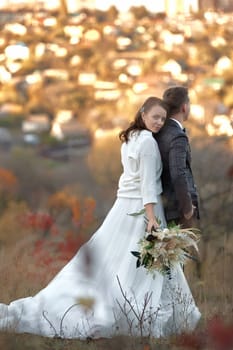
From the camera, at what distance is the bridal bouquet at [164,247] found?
16.8ft

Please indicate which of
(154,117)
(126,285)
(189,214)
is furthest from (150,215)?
(154,117)

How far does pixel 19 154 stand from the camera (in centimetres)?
4006

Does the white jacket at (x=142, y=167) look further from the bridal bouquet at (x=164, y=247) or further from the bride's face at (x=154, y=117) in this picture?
the bridal bouquet at (x=164, y=247)

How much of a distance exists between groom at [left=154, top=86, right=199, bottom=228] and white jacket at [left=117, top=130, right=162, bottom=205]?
2.3 inches

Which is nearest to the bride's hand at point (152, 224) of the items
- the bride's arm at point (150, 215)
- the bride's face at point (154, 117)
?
the bride's arm at point (150, 215)

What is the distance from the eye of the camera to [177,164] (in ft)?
17.5

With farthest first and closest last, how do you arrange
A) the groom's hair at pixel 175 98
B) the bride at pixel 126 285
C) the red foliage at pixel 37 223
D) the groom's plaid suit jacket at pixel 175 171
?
1. the red foliage at pixel 37 223
2. the groom's hair at pixel 175 98
3. the groom's plaid suit jacket at pixel 175 171
4. the bride at pixel 126 285

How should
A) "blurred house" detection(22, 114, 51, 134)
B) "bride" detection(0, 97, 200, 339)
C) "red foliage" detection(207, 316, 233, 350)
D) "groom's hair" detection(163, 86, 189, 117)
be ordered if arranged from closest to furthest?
1. "red foliage" detection(207, 316, 233, 350)
2. "bride" detection(0, 97, 200, 339)
3. "groom's hair" detection(163, 86, 189, 117)
4. "blurred house" detection(22, 114, 51, 134)

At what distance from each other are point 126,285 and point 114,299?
119 mm

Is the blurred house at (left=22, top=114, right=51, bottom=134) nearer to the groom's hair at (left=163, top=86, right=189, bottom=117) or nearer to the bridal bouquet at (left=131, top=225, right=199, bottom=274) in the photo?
the groom's hair at (left=163, top=86, right=189, bottom=117)

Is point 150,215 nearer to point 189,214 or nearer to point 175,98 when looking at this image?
point 189,214

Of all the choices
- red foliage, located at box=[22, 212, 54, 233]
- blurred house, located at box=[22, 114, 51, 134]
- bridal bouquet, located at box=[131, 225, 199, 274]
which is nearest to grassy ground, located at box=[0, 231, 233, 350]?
bridal bouquet, located at box=[131, 225, 199, 274]

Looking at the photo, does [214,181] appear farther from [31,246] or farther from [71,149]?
[71,149]

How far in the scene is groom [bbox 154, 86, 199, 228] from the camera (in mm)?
5348
